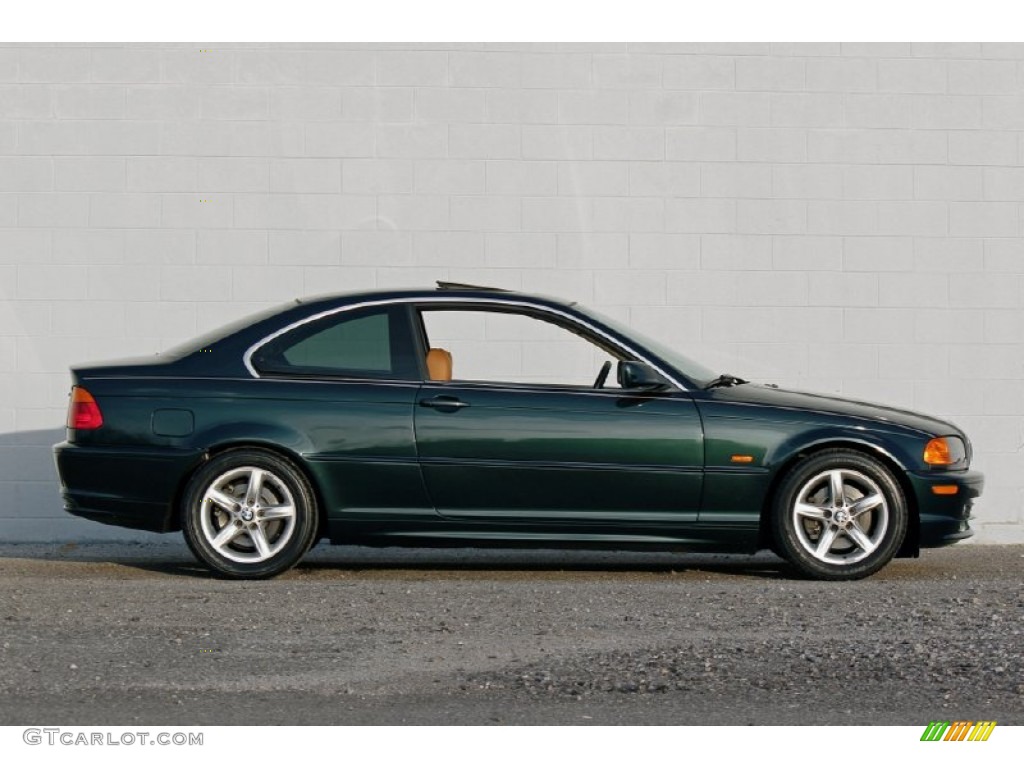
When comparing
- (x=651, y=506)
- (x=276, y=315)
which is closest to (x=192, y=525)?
(x=276, y=315)

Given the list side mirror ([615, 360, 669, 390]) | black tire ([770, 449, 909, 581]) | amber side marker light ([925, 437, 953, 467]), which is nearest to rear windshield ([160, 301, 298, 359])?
side mirror ([615, 360, 669, 390])

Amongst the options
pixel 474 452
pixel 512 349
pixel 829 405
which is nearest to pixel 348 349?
pixel 474 452

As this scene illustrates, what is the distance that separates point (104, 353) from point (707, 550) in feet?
15.6

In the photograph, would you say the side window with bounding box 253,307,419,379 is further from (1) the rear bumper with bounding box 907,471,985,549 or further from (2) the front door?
(1) the rear bumper with bounding box 907,471,985,549

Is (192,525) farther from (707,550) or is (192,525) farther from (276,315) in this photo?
(707,550)

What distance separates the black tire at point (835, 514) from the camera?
913 cm

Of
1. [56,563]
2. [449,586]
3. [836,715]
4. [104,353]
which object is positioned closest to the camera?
[836,715]

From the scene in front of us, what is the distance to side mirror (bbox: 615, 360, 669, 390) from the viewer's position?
9109 mm

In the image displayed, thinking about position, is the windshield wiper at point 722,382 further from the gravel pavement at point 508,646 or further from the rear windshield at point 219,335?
the rear windshield at point 219,335

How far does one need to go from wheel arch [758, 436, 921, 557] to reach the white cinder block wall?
9.92ft

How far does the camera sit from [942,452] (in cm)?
930

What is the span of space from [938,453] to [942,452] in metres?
0.02

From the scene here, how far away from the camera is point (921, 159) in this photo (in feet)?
40.5
